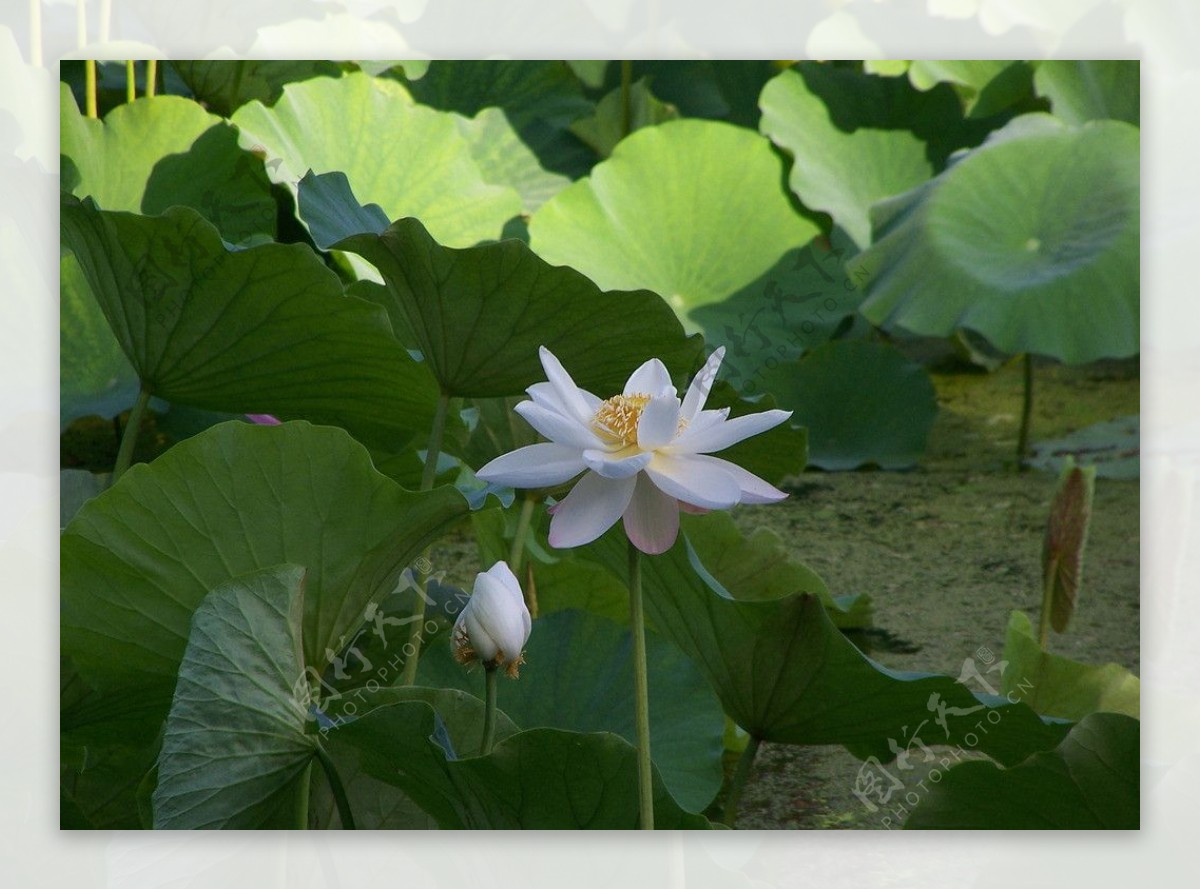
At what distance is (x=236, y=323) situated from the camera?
104 centimetres

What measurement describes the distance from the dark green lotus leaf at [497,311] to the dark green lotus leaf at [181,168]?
340mm

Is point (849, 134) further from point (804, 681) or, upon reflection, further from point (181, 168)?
point (804, 681)

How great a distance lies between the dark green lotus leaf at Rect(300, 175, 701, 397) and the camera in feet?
3.12

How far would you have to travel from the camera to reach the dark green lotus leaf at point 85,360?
118 cm

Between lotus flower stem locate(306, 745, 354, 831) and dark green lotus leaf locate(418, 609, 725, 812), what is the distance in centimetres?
14

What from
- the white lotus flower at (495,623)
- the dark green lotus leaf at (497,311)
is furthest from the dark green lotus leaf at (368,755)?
the dark green lotus leaf at (497,311)

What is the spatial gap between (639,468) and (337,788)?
0.36 meters

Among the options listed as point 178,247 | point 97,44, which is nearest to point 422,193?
point 97,44

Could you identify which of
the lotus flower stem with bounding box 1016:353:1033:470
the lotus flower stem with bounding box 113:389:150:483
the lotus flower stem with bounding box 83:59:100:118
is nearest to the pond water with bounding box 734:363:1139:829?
the lotus flower stem with bounding box 1016:353:1033:470

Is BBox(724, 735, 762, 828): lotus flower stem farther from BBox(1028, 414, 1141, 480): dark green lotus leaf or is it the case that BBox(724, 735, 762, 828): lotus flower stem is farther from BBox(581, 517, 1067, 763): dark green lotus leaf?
BBox(1028, 414, 1141, 480): dark green lotus leaf

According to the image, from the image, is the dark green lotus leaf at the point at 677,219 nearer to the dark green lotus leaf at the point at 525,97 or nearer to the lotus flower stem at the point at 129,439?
the dark green lotus leaf at the point at 525,97

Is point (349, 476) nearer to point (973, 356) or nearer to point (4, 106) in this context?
point (4, 106)

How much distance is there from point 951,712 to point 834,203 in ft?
3.08

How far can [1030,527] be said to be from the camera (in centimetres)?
147
